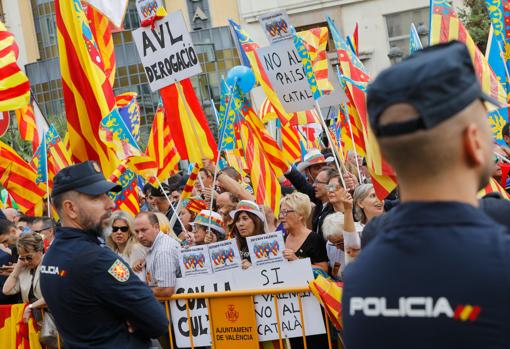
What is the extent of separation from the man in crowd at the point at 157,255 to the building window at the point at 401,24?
31047 mm

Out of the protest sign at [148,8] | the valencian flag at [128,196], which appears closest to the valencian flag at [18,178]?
the valencian flag at [128,196]

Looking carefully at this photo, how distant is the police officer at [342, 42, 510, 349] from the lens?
2.01 meters

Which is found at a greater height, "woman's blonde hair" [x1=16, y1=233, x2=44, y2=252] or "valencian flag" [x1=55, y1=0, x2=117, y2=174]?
"valencian flag" [x1=55, y1=0, x2=117, y2=174]

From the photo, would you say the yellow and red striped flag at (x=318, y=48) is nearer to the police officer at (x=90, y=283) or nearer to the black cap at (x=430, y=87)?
the police officer at (x=90, y=283)

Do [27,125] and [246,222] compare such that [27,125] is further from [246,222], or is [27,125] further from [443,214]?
[443,214]

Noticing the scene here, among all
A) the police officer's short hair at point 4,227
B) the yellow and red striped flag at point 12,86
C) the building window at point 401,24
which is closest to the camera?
the yellow and red striped flag at point 12,86

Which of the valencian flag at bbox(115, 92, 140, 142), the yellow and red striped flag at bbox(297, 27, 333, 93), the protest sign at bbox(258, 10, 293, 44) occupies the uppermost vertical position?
the protest sign at bbox(258, 10, 293, 44)

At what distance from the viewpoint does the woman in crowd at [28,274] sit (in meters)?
8.03

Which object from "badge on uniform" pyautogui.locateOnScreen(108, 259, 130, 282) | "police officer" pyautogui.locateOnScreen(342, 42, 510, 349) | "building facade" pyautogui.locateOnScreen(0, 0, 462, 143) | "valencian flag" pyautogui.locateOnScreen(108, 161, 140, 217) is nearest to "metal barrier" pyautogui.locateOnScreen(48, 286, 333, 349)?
"badge on uniform" pyautogui.locateOnScreen(108, 259, 130, 282)

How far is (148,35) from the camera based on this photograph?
950 centimetres

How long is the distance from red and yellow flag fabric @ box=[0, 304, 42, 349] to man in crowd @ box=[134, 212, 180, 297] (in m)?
1.12

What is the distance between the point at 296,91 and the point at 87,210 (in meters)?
5.21

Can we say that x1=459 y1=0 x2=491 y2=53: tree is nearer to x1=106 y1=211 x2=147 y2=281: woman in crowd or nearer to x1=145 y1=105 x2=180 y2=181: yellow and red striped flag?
x1=145 y1=105 x2=180 y2=181: yellow and red striped flag

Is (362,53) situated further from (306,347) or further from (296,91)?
(306,347)
